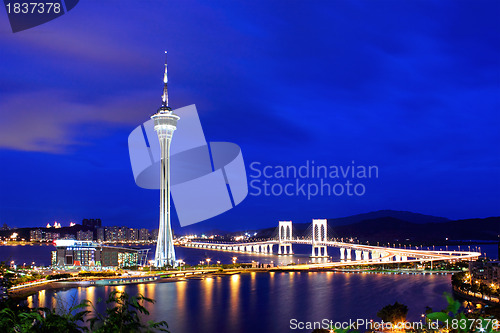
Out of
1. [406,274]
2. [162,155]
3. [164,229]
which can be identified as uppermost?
[162,155]

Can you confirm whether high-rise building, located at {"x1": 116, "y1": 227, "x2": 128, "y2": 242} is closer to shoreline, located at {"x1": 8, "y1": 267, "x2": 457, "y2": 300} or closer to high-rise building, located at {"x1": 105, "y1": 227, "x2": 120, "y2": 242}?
high-rise building, located at {"x1": 105, "y1": 227, "x2": 120, "y2": 242}

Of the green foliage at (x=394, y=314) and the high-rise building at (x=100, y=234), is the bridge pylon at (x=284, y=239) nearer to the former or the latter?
the green foliage at (x=394, y=314)

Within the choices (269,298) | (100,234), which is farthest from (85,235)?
(269,298)

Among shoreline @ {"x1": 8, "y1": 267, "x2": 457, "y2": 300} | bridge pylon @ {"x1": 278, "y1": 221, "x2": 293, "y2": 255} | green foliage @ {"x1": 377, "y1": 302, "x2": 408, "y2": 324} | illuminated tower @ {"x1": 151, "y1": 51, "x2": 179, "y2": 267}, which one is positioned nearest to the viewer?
green foliage @ {"x1": 377, "y1": 302, "x2": 408, "y2": 324}

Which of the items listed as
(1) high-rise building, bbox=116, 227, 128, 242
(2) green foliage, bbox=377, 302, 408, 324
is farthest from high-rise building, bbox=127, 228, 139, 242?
(2) green foliage, bbox=377, 302, 408, 324

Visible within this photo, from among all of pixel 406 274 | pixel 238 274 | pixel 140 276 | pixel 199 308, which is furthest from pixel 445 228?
pixel 199 308

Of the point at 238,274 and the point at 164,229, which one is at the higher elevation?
the point at 164,229

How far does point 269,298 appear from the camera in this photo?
17.0 metres

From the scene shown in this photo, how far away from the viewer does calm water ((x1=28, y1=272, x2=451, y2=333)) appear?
1312cm

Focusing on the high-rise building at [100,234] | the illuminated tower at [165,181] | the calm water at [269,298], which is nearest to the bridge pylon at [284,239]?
the illuminated tower at [165,181]

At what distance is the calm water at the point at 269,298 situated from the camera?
13117mm

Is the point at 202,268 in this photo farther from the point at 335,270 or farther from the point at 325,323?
the point at 325,323

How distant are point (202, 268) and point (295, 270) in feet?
17.9

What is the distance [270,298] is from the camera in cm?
1700
